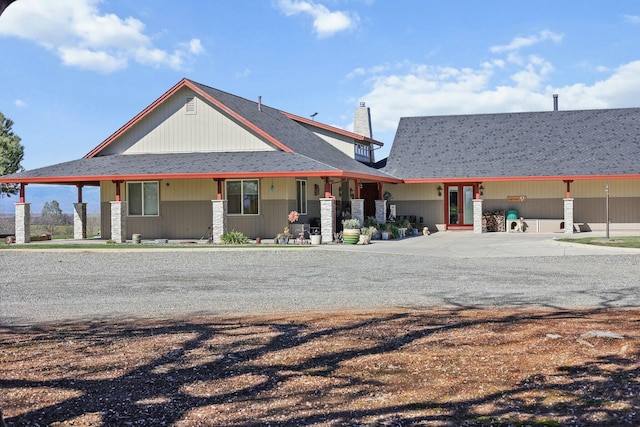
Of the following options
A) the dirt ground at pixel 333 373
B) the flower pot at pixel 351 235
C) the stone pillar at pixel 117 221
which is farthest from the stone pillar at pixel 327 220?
the dirt ground at pixel 333 373

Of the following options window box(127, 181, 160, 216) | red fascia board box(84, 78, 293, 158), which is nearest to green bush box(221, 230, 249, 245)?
red fascia board box(84, 78, 293, 158)

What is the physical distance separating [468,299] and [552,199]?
21540 mm

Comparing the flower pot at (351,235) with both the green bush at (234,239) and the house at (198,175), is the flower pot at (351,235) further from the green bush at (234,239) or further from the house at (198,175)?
the green bush at (234,239)

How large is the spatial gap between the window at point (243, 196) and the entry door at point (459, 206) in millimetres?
10824

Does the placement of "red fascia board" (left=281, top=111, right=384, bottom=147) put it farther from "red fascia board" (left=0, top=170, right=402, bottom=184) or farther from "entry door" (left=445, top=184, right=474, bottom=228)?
"red fascia board" (left=0, top=170, right=402, bottom=184)

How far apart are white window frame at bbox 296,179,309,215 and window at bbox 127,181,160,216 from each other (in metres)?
5.96

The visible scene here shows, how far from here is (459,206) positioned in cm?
3172

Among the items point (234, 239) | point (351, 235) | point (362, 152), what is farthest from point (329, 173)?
point (362, 152)

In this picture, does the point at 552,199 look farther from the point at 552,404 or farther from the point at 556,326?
the point at 552,404

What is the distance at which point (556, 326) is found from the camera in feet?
23.7

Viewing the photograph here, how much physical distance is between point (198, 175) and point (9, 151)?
23.1 m

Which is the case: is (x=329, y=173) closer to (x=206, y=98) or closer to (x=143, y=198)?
(x=206, y=98)

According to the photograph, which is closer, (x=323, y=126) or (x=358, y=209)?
(x=358, y=209)

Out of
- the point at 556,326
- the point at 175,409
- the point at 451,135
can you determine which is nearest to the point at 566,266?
the point at 556,326
